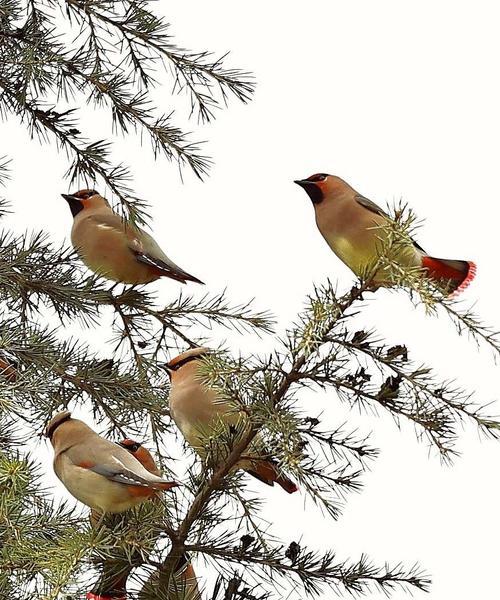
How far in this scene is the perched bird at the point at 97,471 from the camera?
0.95m

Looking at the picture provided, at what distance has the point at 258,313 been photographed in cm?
133

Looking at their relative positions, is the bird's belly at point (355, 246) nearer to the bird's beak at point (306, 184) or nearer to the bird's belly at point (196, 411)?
the bird's beak at point (306, 184)

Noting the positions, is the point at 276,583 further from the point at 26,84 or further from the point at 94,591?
the point at 26,84

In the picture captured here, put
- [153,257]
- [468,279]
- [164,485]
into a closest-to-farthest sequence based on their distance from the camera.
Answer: [164,485], [468,279], [153,257]

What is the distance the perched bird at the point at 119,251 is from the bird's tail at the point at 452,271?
34cm

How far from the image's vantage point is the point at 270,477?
98 cm

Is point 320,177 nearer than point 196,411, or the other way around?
point 196,411

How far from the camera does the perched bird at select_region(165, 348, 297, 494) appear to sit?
969 mm

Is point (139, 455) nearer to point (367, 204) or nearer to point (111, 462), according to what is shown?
point (111, 462)

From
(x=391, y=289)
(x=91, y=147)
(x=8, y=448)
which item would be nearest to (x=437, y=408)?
(x=391, y=289)

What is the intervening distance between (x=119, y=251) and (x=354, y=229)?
13.8 inches

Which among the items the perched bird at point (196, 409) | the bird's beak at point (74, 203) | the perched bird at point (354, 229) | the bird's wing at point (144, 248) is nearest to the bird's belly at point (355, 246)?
the perched bird at point (354, 229)

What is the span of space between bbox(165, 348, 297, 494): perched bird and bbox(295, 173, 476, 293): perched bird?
0.53ft

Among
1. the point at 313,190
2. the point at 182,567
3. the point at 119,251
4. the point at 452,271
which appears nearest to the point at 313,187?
the point at 313,190
